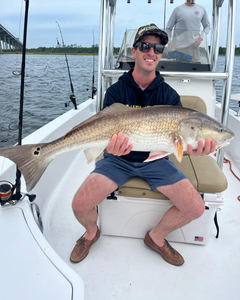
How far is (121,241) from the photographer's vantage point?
2506 mm

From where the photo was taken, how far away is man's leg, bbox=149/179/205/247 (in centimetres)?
206

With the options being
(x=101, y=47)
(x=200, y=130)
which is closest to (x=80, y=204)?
(x=200, y=130)

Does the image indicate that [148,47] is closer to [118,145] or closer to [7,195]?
[118,145]

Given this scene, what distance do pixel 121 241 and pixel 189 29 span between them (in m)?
3.28

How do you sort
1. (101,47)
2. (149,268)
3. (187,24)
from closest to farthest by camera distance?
(149,268) → (101,47) → (187,24)

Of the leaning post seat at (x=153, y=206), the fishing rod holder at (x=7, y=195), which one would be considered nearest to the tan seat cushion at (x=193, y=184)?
the leaning post seat at (x=153, y=206)

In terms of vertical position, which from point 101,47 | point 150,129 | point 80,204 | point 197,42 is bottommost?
point 80,204

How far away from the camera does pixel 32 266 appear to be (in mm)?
1360

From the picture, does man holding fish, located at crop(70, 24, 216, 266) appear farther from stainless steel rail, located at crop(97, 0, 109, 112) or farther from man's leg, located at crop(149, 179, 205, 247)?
stainless steel rail, located at crop(97, 0, 109, 112)

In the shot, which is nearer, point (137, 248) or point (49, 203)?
point (137, 248)

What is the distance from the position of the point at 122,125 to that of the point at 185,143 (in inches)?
21.5

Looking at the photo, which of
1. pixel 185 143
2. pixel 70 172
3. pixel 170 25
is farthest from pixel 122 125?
pixel 170 25

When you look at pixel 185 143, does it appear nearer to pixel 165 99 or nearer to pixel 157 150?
pixel 157 150

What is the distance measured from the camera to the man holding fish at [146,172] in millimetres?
2066
